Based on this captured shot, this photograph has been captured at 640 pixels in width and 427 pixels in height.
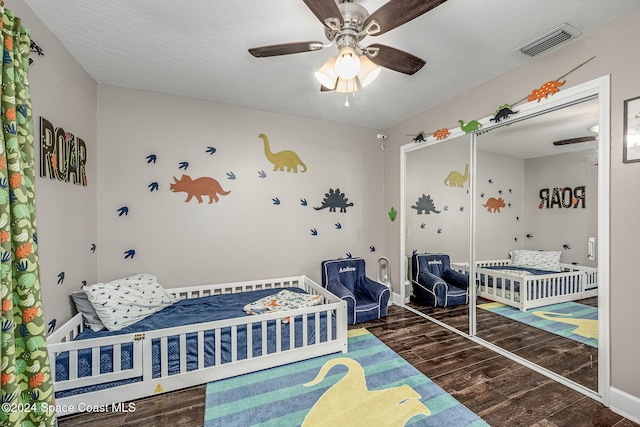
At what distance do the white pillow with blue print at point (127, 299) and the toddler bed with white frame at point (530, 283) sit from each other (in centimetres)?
316

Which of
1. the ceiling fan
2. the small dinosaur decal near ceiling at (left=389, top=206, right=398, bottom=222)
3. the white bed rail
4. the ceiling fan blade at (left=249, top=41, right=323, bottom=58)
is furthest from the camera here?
the small dinosaur decal near ceiling at (left=389, top=206, right=398, bottom=222)

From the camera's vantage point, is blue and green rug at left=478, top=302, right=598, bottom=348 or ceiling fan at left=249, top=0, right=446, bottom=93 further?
blue and green rug at left=478, top=302, right=598, bottom=348

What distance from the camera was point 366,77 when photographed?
5.54ft

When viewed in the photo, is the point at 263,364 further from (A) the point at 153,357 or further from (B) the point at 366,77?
(B) the point at 366,77

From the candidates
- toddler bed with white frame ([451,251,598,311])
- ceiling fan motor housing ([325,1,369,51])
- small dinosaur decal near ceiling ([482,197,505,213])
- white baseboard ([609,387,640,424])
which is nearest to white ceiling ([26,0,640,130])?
ceiling fan motor housing ([325,1,369,51])

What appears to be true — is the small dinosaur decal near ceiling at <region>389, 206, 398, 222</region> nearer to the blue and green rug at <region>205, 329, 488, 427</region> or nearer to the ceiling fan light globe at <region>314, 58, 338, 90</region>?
the blue and green rug at <region>205, 329, 488, 427</region>

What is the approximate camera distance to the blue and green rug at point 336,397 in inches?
65.4

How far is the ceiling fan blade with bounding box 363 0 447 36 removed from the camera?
48.2 inches

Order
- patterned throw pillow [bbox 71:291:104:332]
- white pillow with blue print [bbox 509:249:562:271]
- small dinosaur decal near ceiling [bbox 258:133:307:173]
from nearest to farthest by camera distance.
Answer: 1. patterned throw pillow [bbox 71:291:104:332]
2. white pillow with blue print [bbox 509:249:562:271]
3. small dinosaur decal near ceiling [bbox 258:133:307:173]

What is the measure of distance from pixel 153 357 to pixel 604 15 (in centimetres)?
385

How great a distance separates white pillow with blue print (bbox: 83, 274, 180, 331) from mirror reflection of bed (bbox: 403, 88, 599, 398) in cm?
308

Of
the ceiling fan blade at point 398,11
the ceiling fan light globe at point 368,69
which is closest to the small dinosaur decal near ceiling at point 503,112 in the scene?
the ceiling fan light globe at point 368,69

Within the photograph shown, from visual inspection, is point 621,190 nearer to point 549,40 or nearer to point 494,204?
point 494,204

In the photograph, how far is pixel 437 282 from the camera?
3.32 meters
